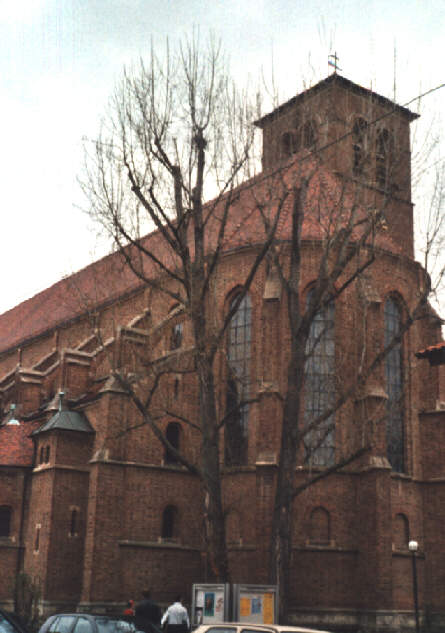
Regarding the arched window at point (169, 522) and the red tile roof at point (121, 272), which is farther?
the arched window at point (169, 522)

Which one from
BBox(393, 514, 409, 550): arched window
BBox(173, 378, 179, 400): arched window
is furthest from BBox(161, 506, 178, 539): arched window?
BBox(393, 514, 409, 550): arched window

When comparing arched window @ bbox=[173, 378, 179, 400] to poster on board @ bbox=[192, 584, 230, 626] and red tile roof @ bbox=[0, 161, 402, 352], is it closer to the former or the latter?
red tile roof @ bbox=[0, 161, 402, 352]

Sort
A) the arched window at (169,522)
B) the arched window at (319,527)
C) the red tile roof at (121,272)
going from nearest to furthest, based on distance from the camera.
Answer: 1. the arched window at (319,527)
2. the red tile roof at (121,272)
3. the arched window at (169,522)

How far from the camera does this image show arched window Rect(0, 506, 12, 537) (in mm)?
28516

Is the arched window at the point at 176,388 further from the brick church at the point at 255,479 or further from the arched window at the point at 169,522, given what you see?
the arched window at the point at 169,522

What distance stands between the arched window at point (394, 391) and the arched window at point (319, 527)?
124 inches

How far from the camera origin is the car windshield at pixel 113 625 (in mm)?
12266

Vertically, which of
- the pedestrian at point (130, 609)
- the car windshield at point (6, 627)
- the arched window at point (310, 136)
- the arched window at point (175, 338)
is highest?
the arched window at point (310, 136)

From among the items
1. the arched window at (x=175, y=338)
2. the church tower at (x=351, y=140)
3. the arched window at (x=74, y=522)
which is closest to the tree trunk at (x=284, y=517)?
the church tower at (x=351, y=140)

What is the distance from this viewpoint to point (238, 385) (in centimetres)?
2647

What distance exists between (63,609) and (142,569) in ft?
8.73

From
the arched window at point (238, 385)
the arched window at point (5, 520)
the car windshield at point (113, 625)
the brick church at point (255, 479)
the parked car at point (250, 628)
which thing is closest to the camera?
the parked car at point (250, 628)

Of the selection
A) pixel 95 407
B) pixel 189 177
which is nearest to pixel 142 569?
pixel 95 407

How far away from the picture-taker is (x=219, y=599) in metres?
15.0
